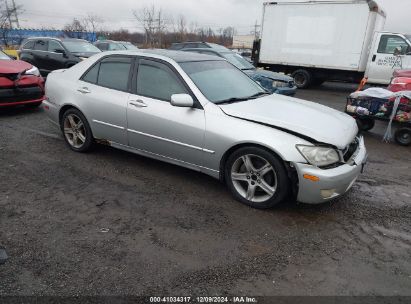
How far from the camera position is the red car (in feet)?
22.1

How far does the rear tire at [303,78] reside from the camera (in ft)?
45.2

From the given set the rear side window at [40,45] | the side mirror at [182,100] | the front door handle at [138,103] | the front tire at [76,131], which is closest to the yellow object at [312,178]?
the side mirror at [182,100]

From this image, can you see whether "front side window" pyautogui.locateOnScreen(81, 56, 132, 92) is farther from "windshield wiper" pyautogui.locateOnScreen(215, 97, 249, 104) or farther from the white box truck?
the white box truck

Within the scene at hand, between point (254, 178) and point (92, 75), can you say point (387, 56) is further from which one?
point (92, 75)

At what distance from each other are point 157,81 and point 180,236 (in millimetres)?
2031

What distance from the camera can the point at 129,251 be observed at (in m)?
2.90

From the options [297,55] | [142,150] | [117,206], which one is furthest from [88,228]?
[297,55]

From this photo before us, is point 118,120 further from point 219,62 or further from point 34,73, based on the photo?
point 34,73

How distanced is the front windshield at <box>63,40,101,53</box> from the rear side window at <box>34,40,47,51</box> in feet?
2.38

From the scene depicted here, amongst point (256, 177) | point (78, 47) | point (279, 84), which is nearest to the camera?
point (256, 177)

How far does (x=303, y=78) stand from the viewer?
1400 cm

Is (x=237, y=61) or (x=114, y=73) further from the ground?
(x=114, y=73)

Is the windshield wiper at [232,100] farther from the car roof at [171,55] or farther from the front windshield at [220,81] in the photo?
the car roof at [171,55]

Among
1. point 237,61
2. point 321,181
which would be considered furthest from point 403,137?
point 237,61
